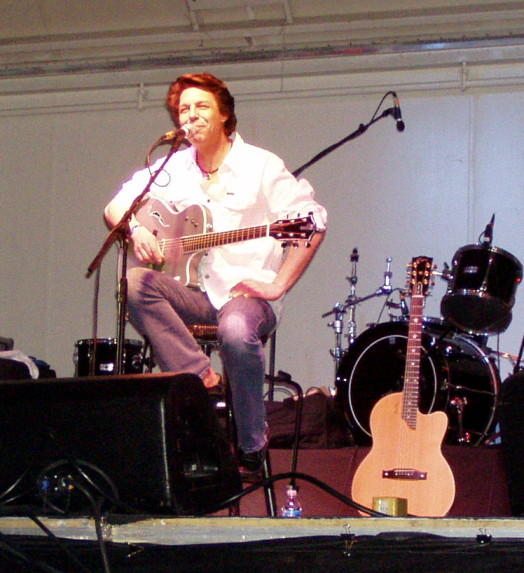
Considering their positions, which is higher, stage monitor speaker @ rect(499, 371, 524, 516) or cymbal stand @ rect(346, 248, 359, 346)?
cymbal stand @ rect(346, 248, 359, 346)

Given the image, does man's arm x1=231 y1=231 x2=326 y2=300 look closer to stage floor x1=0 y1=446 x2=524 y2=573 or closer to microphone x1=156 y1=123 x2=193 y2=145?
microphone x1=156 y1=123 x2=193 y2=145

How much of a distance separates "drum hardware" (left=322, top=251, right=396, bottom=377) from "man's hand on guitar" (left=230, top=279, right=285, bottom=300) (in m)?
2.38

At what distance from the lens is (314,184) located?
266 inches

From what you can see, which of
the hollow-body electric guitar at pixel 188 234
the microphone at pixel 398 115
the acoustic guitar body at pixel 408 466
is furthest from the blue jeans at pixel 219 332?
the microphone at pixel 398 115

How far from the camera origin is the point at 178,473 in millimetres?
1614

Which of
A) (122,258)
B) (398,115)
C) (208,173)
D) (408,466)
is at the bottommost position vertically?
(408,466)

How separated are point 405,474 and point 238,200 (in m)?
1.43

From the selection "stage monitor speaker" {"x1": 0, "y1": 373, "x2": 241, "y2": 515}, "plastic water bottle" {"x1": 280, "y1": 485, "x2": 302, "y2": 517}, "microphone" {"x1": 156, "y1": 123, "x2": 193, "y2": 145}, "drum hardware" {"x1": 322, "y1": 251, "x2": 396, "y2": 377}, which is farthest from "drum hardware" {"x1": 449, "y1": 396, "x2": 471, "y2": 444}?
"stage monitor speaker" {"x1": 0, "y1": 373, "x2": 241, "y2": 515}

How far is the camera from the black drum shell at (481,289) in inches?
180

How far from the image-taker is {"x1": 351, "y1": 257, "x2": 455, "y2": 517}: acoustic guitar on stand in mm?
3896

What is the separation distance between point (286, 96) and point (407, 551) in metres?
5.84

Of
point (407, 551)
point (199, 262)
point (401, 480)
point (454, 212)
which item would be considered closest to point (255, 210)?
point (199, 262)

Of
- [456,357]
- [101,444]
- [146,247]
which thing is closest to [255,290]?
[146,247]

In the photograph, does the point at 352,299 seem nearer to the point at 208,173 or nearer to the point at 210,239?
the point at 208,173
